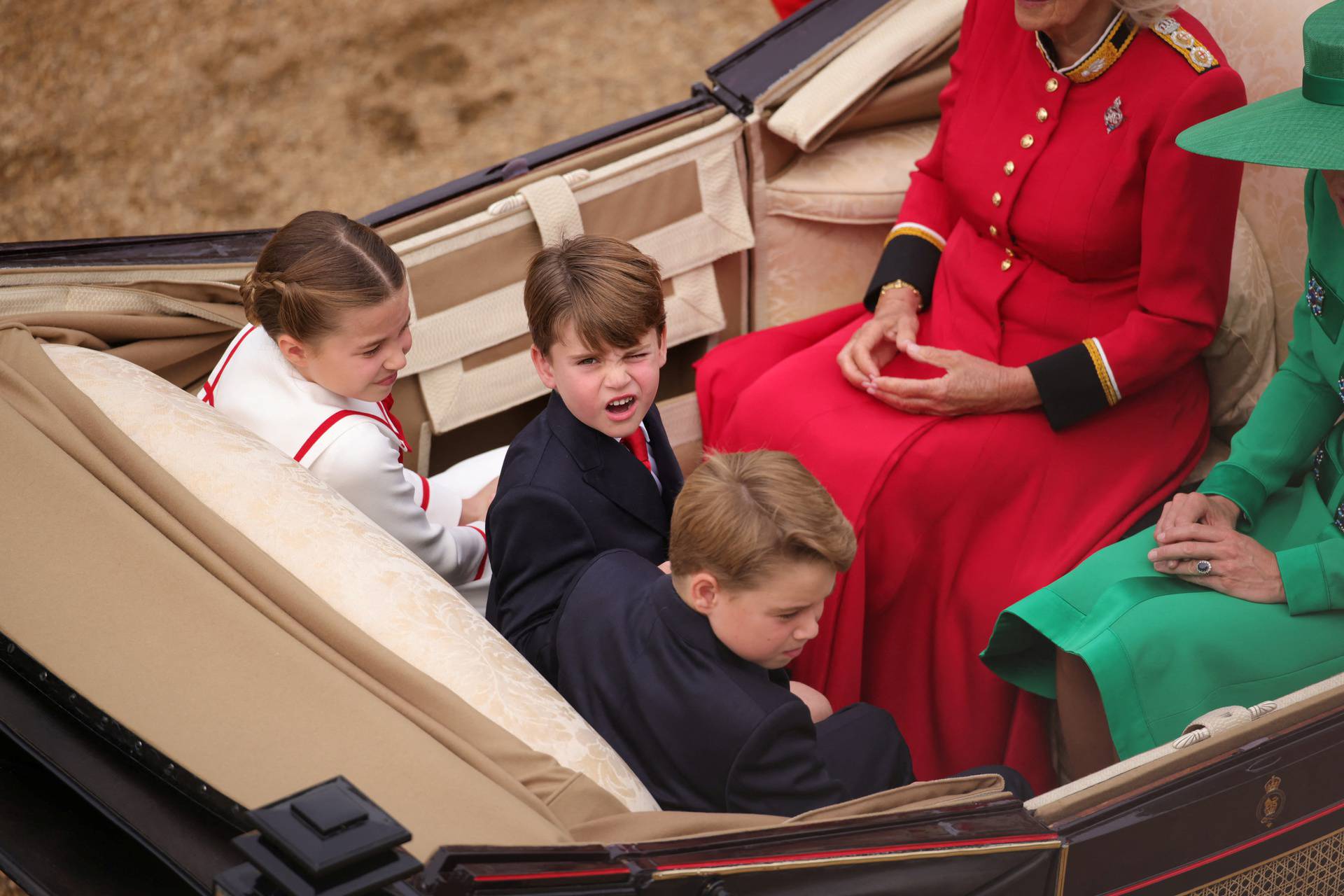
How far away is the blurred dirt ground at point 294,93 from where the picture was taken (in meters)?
4.48

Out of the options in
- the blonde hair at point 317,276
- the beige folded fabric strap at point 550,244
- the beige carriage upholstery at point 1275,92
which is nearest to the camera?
the blonde hair at point 317,276

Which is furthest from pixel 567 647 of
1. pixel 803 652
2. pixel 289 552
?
pixel 803 652

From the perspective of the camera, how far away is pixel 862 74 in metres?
2.43

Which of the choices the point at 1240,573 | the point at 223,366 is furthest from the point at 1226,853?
the point at 223,366

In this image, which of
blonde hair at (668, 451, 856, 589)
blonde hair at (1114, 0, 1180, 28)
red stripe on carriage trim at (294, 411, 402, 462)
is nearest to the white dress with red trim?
red stripe on carriage trim at (294, 411, 402, 462)

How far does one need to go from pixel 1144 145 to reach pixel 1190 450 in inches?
20.2

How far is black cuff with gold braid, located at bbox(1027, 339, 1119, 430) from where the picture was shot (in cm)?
196

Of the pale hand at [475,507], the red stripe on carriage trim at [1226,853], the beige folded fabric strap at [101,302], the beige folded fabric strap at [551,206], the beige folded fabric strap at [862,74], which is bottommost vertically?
the red stripe on carriage trim at [1226,853]

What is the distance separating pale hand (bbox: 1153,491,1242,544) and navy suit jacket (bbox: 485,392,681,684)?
698 mm

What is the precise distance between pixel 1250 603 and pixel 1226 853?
1.46ft

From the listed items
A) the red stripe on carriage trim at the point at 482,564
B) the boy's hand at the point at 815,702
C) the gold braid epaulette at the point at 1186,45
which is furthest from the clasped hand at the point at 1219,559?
the red stripe on carriage trim at the point at 482,564

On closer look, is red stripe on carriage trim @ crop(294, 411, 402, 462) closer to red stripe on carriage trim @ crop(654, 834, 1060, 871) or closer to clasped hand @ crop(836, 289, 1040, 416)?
clasped hand @ crop(836, 289, 1040, 416)

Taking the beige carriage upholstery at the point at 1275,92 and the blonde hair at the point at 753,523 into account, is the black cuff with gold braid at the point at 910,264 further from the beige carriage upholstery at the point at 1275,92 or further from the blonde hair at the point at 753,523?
the blonde hair at the point at 753,523

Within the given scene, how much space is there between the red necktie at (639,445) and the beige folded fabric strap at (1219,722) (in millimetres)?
786
